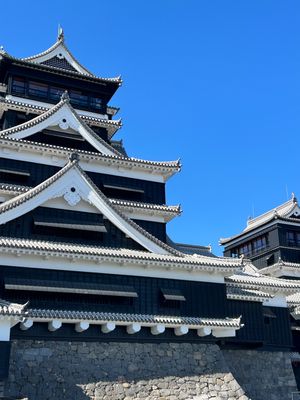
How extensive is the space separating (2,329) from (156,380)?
19.1ft

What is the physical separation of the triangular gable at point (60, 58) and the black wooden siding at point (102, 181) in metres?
7.25

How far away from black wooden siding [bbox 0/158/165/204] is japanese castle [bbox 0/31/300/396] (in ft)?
0.15

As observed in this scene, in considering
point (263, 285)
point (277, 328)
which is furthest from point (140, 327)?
point (277, 328)

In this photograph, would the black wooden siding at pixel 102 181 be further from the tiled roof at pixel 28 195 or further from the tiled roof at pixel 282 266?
the tiled roof at pixel 282 266

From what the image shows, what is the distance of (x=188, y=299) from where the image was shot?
18.8 m

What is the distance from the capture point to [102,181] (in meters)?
22.2

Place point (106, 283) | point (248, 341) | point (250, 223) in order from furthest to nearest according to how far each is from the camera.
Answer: point (250, 223) < point (248, 341) < point (106, 283)

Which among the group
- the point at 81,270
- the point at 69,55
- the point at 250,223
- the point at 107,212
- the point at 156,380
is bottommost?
the point at 156,380

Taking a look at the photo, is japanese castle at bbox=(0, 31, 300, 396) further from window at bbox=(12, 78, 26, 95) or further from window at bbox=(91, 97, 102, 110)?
window at bbox=(91, 97, 102, 110)

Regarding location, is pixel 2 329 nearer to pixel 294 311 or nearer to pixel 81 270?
pixel 81 270

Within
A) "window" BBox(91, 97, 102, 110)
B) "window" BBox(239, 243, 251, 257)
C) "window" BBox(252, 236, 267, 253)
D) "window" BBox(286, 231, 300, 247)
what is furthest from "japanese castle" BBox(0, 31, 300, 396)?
"window" BBox(239, 243, 251, 257)

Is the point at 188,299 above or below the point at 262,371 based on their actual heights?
above

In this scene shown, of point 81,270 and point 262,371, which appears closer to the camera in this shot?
point 81,270

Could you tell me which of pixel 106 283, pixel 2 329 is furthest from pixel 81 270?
pixel 2 329
